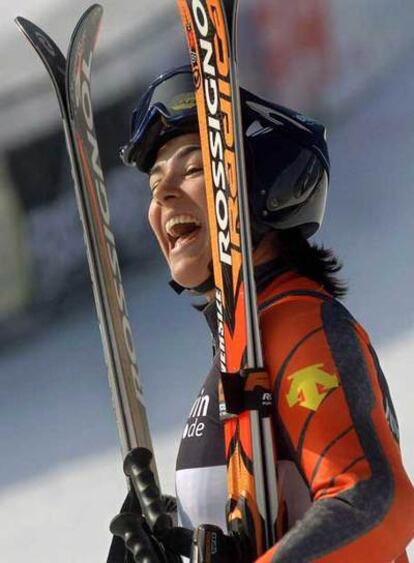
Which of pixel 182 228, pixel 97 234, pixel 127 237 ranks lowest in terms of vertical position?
pixel 182 228

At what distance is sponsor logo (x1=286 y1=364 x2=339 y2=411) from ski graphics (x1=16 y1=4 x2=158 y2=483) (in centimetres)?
75

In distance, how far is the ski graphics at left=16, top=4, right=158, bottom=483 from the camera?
2.93 metres

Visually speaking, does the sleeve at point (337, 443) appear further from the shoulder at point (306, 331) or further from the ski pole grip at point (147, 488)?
the ski pole grip at point (147, 488)

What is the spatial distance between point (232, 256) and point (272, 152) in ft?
0.83

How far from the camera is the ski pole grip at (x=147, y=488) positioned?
2.45m

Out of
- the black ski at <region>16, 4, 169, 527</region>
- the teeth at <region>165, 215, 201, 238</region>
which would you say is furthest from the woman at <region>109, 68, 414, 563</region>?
the black ski at <region>16, 4, 169, 527</region>

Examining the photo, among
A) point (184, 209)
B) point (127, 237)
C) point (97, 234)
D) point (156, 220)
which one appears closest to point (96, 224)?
point (97, 234)

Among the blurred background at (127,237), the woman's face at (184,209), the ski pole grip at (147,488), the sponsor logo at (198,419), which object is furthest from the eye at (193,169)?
the blurred background at (127,237)

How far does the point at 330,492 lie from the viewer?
2080mm

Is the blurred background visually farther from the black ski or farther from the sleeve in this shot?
the sleeve

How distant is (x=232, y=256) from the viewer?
7.84 ft

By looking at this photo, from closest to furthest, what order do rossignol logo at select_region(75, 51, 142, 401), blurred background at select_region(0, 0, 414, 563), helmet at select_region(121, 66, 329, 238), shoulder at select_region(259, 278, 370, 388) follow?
shoulder at select_region(259, 278, 370, 388) < helmet at select_region(121, 66, 329, 238) < rossignol logo at select_region(75, 51, 142, 401) < blurred background at select_region(0, 0, 414, 563)

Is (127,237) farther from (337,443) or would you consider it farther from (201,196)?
(337,443)

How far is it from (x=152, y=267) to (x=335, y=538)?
437cm
